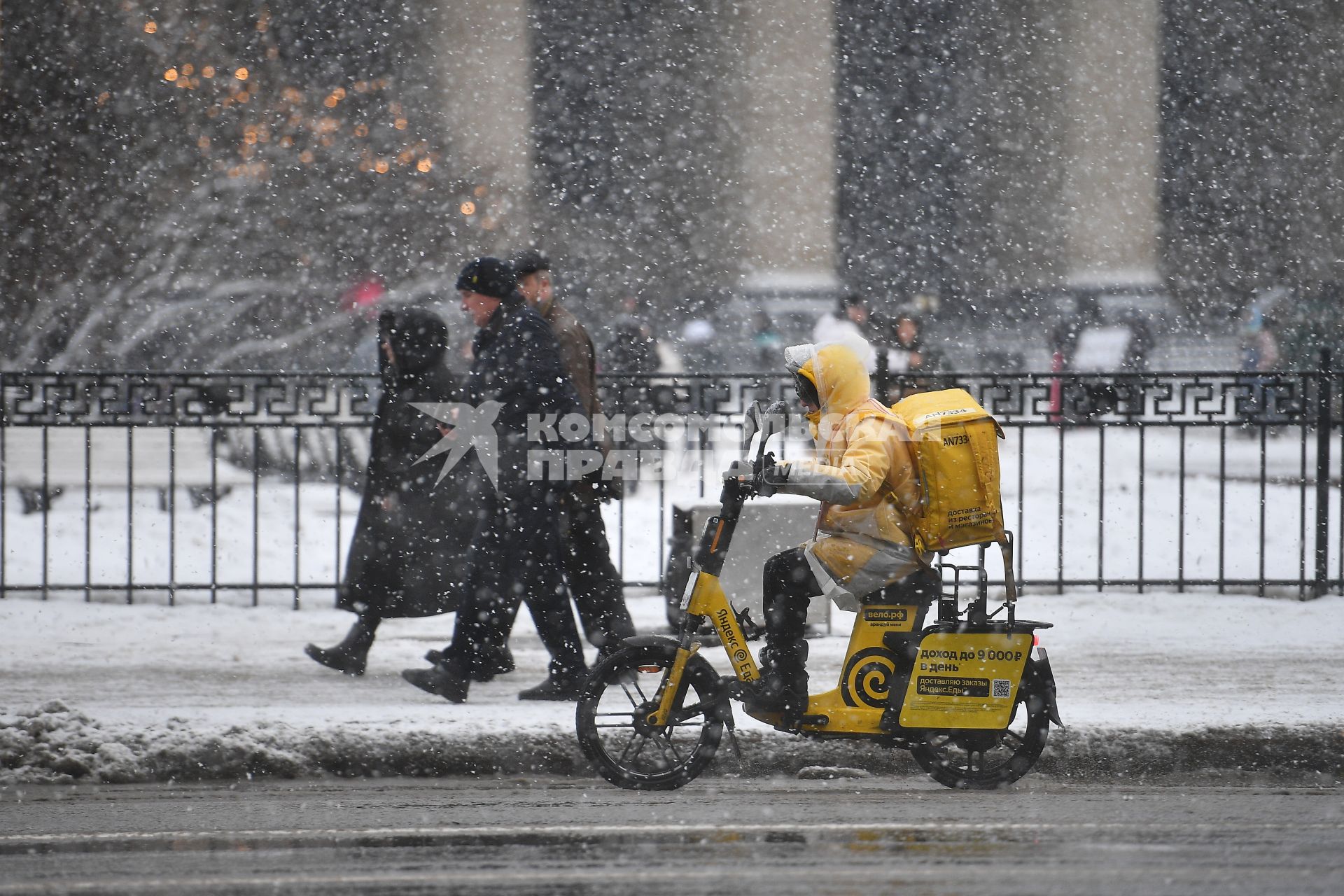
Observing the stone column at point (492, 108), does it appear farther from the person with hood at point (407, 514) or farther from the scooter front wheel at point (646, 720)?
the scooter front wheel at point (646, 720)

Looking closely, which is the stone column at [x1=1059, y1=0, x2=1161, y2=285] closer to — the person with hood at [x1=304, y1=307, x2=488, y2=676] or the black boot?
the person with hood at [x1=304, y1=307, x2=488, y2=676]

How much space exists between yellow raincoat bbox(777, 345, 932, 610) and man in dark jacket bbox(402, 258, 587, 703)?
156cm

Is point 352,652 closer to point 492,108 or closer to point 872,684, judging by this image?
point 872,684

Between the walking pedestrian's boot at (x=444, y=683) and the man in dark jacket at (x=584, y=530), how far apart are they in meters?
0.68

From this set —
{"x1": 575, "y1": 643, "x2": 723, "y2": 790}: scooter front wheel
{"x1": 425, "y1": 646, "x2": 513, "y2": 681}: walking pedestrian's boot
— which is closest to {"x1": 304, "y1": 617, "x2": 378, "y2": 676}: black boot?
{"x1": 425, "y1": 646, "x2": 513, "y2": 681}: walking pedestrian's boot

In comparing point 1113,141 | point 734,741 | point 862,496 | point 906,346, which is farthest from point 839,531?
point 1113,141

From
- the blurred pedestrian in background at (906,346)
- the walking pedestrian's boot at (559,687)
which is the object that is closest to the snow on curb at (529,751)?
the walking pedestrian's boot at (559,687)

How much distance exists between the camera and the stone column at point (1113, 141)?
33000 millimetres

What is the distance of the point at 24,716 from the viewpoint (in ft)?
18.6

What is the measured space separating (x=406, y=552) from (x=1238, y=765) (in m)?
3.61

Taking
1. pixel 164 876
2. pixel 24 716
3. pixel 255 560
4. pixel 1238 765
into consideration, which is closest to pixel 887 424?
pixel 1238 765

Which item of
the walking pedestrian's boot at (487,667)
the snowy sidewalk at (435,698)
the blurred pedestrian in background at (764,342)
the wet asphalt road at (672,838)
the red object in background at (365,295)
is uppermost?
the red object in background at (365,295)

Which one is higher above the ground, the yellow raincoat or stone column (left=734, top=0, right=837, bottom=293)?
stone column (left=734, top=0, right=837, bottom=293)

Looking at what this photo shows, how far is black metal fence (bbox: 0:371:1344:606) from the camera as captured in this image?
8711mm
